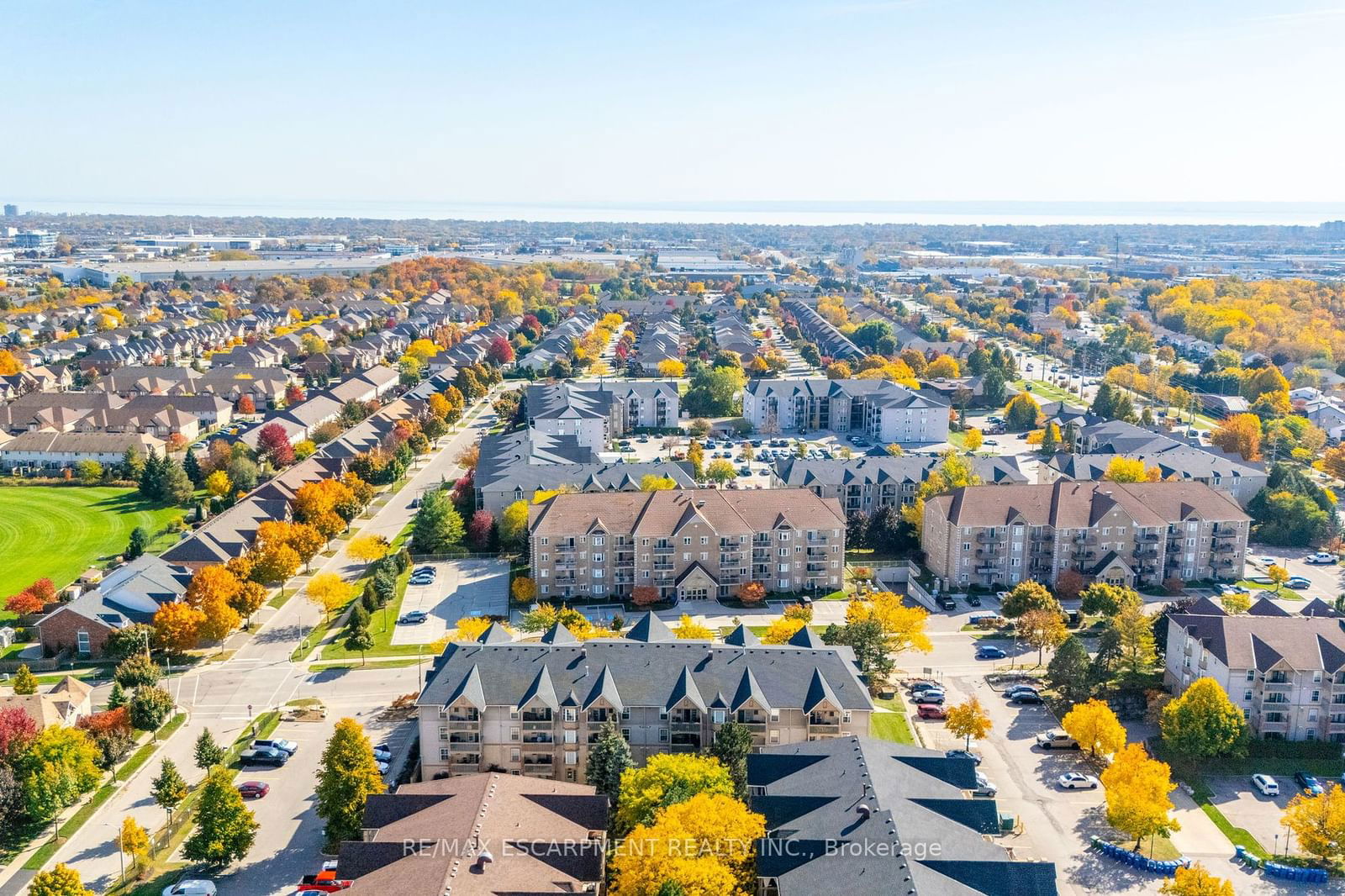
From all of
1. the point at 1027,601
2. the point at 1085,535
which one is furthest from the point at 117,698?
the point at 1085,535

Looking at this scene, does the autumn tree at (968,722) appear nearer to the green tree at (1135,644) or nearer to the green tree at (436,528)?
the green tree at (1135,644)

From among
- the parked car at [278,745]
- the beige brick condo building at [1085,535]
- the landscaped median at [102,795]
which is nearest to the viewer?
the landscaped median at [102,795]

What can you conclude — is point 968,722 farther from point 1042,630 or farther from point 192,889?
point 192,889

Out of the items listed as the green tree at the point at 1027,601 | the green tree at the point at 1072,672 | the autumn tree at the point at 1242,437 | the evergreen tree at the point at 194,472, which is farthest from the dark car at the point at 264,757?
the autumn tree at the point at 1242,437

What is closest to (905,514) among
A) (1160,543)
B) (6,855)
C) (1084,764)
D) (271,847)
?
(1160,543)

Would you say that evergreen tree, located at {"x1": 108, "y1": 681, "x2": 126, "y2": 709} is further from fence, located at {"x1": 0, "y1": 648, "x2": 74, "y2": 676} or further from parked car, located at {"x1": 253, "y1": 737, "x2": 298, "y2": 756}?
parked car, located at {"x1": 253, "y1": 737, "x2": 298, "y2": 756}
